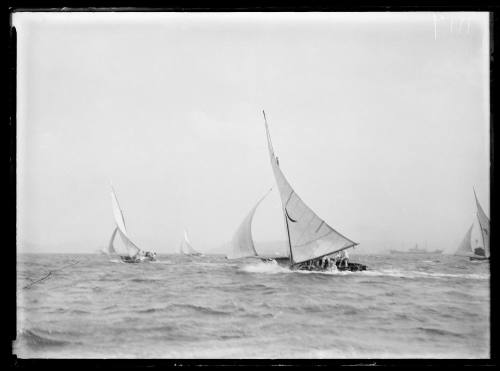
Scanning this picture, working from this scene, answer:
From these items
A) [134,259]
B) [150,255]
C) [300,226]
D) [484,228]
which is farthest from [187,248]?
[484,228]

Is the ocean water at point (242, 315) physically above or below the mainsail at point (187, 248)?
below

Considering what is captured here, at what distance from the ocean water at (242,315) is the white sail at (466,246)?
6 cm

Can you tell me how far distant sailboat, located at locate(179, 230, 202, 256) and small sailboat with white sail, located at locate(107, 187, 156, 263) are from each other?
242 mm

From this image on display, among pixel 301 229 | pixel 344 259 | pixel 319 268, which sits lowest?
pixel 319 268

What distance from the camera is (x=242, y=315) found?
12.0ft

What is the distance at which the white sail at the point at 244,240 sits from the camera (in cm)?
379

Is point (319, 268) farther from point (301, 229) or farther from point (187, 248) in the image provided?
point (187, 248)

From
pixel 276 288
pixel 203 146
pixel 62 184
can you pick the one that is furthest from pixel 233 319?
pixel 62 184

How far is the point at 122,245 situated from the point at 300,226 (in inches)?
58.0

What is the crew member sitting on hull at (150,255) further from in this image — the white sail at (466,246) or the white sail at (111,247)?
the white sail at (466,246)

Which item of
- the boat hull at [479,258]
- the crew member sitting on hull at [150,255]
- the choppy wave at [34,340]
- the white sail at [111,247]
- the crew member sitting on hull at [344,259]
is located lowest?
the choppy wave at [34,340]

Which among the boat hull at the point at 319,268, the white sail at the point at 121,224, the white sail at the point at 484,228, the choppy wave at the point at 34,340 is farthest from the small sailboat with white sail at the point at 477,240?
the choppy wave at the point at 34,340

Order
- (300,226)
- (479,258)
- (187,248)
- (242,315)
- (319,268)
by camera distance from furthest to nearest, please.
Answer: (319,268) → (300,226) → (187,248) → (242,315) → (479,258)

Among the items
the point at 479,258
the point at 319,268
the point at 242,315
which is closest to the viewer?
the point at 479,258
